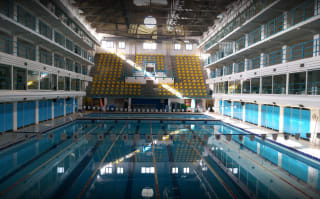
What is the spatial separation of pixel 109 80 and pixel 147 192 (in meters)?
24.3

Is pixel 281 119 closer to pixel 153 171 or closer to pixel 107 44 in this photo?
pixel 153 171

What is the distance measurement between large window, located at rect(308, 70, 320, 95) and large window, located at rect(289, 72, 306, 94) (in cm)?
60

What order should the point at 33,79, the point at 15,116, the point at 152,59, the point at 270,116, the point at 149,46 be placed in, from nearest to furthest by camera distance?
1. the point at 15,116
2. the point at 33,79
3. the point at 270,116
4. the point at 152,59
5. the point at 149,46

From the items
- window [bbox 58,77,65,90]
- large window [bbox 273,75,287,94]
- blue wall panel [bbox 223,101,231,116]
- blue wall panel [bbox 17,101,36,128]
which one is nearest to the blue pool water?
blue wall panel [bbox 17,101,36,128]

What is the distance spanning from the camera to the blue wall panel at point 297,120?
11.3 metres

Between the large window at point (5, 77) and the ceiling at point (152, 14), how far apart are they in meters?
12.8

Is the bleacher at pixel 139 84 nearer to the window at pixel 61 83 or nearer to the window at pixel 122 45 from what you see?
the window at pixel 122 45

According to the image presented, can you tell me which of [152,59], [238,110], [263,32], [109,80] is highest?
[152,59]

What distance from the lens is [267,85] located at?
14227mm

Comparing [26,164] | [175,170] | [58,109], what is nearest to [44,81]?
[58,109]

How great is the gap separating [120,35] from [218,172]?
2947 centimetres

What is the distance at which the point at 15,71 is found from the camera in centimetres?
1212

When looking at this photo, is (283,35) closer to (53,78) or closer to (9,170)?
(9,170)

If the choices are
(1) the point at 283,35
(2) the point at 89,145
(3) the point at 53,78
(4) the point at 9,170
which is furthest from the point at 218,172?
(3) the point at 53,78
